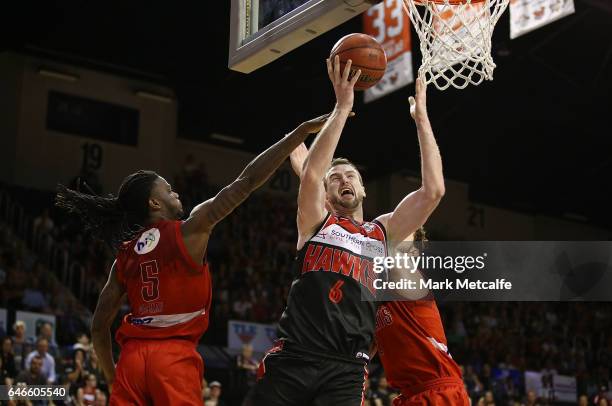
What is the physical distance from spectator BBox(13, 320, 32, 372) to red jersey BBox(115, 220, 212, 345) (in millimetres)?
5938

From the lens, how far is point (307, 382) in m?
3.61

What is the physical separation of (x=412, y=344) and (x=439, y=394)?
0.93 feet

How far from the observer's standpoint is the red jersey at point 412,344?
176 inches

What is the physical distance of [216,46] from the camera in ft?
50.5

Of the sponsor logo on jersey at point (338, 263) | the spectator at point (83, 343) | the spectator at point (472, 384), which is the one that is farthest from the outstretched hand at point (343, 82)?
the spectator at point (472, 384)

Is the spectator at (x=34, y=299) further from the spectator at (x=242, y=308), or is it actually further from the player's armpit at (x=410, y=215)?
the player's armpit at (x=410, y=215)

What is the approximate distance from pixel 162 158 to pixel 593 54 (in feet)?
27.8

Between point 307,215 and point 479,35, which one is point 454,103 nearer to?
point 479,35

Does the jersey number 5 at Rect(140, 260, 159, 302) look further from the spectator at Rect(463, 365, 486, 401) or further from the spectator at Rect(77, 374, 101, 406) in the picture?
the spectator at Rect(463, 365, 486, 401)

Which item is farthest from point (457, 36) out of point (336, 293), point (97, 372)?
point (97, 372)

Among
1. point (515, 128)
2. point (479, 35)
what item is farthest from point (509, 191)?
point (479, 35)

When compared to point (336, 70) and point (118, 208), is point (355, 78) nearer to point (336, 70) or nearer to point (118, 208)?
point (336, 70)

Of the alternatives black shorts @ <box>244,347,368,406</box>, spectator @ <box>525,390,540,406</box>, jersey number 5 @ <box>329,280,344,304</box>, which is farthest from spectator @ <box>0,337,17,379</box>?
spectator @ <box>525,390,540,406</box>

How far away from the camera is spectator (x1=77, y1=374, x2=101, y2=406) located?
8719 millimetres
